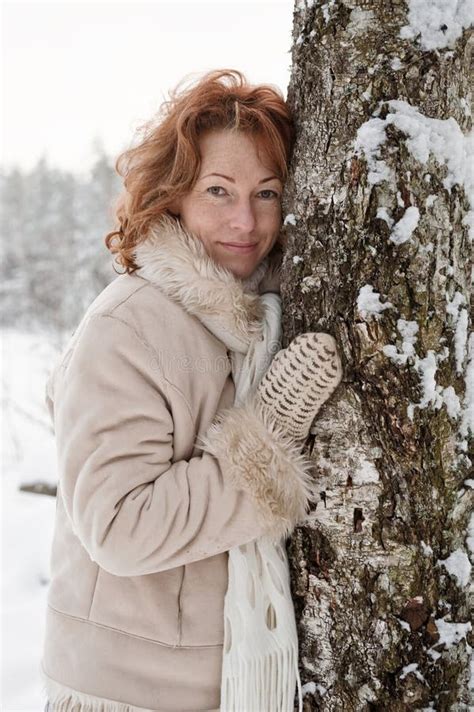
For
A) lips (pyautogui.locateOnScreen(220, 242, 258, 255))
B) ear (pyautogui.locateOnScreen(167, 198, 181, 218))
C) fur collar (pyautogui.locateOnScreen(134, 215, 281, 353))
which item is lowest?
fur collar (pyautogui.locateOnScreen(134, 215, 281, 353))

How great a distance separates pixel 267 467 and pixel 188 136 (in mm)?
1079

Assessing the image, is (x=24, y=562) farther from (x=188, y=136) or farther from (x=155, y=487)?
(x=188, y=136)

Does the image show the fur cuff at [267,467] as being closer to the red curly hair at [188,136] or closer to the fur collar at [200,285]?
the fur collar at [200,285]

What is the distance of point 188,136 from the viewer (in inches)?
71.7

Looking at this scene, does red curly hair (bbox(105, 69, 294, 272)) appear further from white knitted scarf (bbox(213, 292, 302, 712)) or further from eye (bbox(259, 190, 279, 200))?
white knitted scarf (bbox(213, 292, 302, 712))

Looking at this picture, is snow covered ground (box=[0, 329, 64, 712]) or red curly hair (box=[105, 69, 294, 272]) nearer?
red curly hair (box=[105, 69, 294, 272])

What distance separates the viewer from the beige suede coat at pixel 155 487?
148cm

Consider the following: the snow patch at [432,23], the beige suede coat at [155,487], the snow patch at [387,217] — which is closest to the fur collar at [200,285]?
the beige suede coat at [155,487]

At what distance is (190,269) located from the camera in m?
1.74

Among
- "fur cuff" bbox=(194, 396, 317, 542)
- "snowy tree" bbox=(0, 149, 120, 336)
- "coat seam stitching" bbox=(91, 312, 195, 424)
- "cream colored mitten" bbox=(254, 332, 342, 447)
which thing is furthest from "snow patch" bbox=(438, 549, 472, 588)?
"snowy tree" bbox=(0, 149, 120, 336)

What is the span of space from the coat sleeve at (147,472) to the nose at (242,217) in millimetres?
522

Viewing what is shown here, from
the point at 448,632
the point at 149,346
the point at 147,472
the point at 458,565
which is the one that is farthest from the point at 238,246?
the point at 448,632

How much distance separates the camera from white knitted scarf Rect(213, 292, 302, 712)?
159 centimetres

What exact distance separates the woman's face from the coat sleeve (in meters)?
0.48
